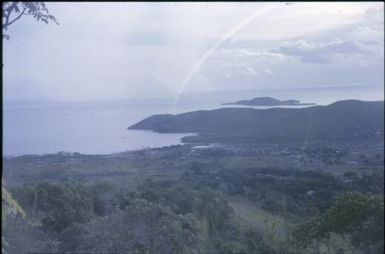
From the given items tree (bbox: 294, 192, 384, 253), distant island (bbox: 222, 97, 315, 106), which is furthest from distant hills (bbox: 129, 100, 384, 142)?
tree (bbox: 294, 192, 384, 253)

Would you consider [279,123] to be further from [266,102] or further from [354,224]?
[354,224]

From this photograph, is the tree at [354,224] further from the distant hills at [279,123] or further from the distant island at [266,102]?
the distant island at [266,102]

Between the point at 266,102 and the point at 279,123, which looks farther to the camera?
the point at 266,102

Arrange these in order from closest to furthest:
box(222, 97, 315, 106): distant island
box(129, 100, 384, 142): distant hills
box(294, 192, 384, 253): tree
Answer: box(294, 192, 384, 253): tree, box(129, 100, 384, 142): distant hills, box(222, 97, 315, 106): distant island

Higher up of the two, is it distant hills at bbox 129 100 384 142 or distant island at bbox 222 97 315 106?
distant island at bbox 222 97 315 106

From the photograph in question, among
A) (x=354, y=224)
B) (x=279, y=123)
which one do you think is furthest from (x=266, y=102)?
(x=354, y=224)

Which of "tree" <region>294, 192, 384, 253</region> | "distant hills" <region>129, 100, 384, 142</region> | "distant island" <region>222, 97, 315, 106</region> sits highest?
"distant island" <region>222, 97, 315, 106</region>

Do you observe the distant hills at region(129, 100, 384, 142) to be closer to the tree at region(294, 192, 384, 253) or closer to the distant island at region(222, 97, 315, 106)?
the distant island at region(222, 97, 315, 106)

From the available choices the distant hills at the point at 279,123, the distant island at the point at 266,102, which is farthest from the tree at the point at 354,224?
the distant island at the point at 266,102

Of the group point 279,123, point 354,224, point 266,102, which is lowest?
point 354,224
